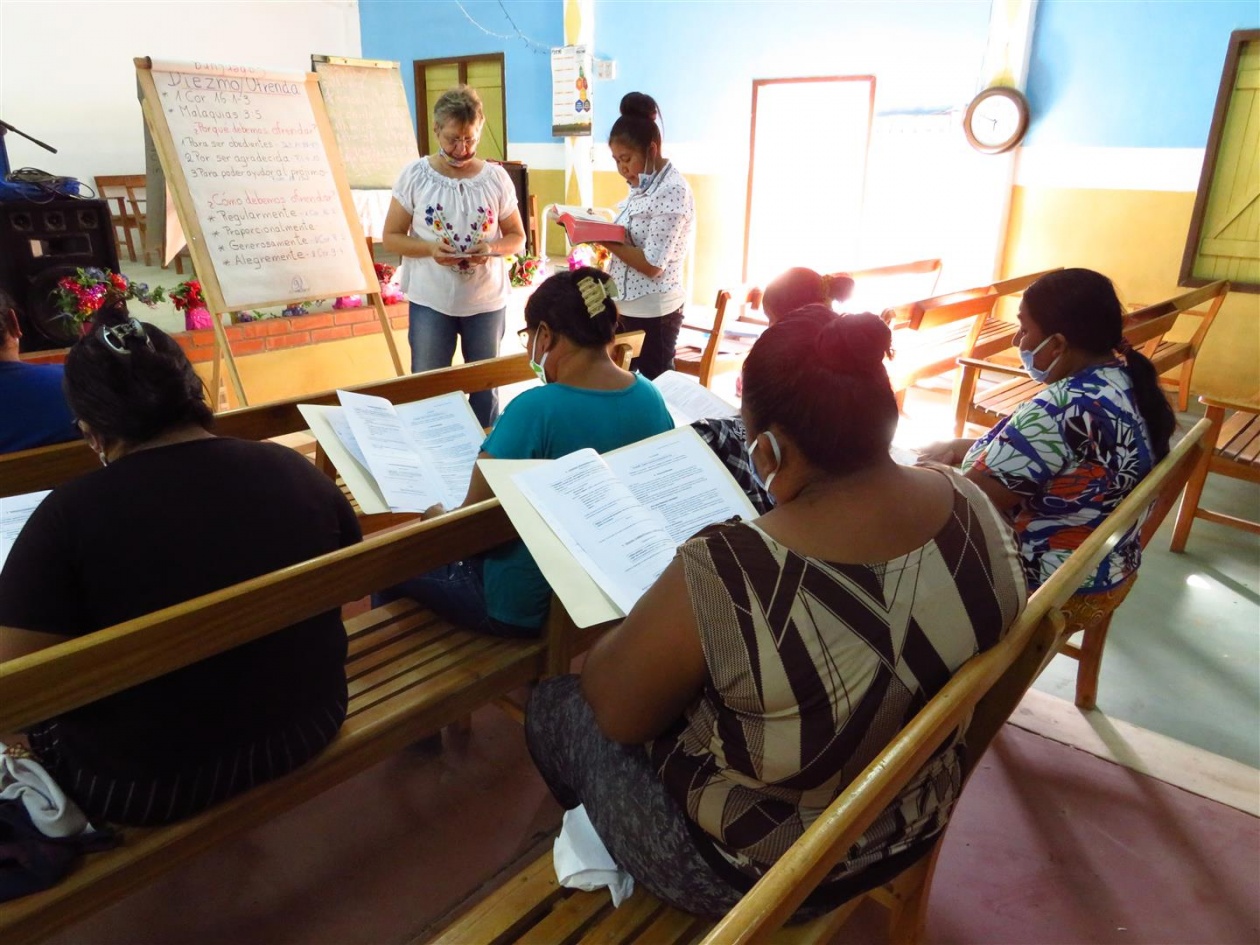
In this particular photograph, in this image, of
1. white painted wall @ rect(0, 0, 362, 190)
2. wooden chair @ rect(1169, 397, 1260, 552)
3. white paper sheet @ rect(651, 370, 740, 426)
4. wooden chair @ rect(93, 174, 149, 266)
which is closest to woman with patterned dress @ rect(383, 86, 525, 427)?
white paper sheet @ rect(651, 370, 740, 426)

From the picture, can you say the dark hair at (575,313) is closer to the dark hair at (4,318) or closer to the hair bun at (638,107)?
the dark hair at (4,318)

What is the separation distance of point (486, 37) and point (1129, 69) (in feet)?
20.3

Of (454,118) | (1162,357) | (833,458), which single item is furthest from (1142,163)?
(833,458)

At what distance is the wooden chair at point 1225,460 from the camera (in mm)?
2898

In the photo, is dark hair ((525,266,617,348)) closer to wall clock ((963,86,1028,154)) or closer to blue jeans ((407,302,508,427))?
blue jeans ((407,302,508,427))

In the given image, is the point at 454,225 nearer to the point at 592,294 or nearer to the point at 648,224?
the point at 648,224

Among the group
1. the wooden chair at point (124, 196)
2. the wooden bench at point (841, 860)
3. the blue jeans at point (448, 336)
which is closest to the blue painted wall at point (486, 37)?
the wooden chair at point (124, 196)

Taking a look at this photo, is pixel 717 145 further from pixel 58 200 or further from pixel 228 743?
pixel 228 743

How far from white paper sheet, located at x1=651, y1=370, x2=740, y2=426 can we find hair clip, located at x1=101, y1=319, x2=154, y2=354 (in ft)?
3.78

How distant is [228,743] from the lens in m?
1.25

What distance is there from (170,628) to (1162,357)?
13.7ft

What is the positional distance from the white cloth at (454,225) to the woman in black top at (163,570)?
1.86 metres

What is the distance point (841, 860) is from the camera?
0.99m

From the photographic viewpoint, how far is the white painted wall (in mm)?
7656
